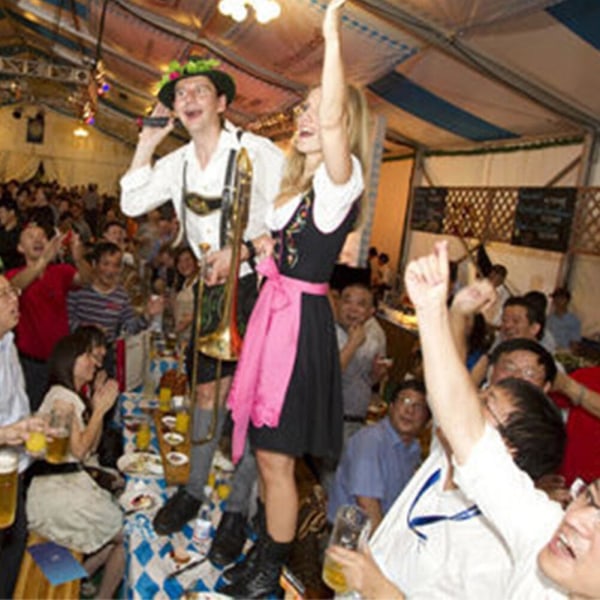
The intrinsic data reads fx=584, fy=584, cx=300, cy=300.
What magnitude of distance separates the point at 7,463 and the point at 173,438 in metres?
1.30

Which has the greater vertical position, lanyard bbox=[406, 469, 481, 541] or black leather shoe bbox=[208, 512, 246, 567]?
lanyard bbox=[406, 469, 481, 541]

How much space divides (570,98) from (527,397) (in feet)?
16.1

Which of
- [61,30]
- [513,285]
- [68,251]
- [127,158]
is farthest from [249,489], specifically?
[127,158]

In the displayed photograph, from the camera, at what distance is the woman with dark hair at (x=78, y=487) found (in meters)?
2.55

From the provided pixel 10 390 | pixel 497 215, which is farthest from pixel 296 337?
pixel 497 215

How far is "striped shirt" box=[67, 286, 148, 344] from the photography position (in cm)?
415

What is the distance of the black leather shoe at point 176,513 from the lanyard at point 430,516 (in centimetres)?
97

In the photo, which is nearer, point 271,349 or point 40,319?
point 271,349

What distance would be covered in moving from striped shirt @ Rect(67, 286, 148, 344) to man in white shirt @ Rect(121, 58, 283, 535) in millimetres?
2298

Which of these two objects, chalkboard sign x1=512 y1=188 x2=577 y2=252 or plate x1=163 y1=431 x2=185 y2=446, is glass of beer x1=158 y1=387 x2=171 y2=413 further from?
chalkboard sign x1=512 y1=188 x2=577 y2=252

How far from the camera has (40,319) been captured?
379 centimetres

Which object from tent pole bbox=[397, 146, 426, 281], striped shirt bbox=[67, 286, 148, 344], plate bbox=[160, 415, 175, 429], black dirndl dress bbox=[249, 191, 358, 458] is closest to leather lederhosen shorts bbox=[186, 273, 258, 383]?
black dirndl dress bbox=[249, 191, 358, 458]

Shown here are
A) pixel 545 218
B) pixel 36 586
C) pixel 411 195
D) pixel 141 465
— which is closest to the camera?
pixel 36 586

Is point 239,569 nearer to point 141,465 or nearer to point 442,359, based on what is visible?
point 141,465
